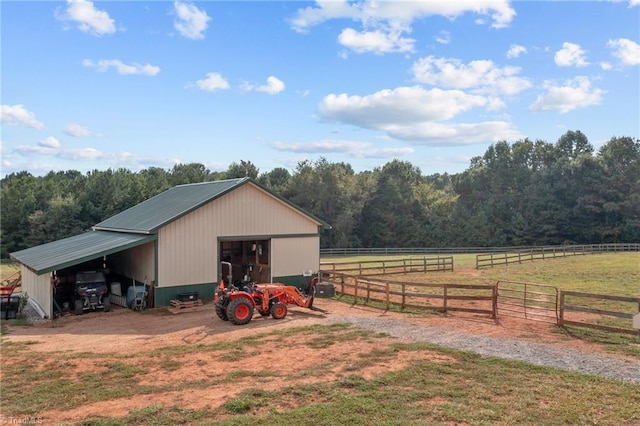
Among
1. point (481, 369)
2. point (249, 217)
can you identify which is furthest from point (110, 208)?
point (481, 369)

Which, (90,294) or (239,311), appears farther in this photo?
(90,294)

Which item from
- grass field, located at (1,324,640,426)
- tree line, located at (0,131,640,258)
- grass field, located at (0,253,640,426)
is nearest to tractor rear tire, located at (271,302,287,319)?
grass field, located at (0,253,640,426)

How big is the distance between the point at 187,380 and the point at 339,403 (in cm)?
301

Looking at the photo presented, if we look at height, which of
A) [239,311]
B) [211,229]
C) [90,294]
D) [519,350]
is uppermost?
[211,229]

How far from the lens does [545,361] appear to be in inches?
351

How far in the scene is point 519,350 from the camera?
383 inches

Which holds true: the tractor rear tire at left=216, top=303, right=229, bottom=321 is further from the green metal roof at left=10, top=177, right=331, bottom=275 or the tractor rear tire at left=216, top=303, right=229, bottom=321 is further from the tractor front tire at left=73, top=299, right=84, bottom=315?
the tractor front tire at left=73, top=299, right=84, bottom=315

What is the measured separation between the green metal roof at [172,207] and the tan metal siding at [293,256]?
3.92ft

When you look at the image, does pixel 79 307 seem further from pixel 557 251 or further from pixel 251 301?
pixel 557 251

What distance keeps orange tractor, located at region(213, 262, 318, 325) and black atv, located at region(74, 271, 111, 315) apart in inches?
198

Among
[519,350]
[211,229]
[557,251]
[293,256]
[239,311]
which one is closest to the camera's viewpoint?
[519,350]

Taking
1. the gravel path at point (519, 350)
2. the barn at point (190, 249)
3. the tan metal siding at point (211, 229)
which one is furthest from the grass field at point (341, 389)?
the tan metal siding at point (211, 229)

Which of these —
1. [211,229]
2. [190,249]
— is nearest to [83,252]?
[190,249]

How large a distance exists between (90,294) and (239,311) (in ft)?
20.3
